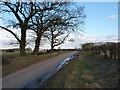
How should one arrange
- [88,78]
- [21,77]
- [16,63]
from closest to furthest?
[88,78]
[21,77]
[16,63]

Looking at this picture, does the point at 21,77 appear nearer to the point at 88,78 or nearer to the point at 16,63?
the point at 88,78

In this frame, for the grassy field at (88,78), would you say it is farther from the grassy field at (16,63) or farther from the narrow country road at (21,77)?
the grassy field at (16,63)

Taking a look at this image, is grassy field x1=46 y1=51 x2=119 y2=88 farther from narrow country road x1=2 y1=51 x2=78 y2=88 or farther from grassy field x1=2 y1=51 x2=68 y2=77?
grassy field x1=2 y1=51 x2=68 y2=77

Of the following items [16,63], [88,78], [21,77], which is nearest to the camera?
[88,78]

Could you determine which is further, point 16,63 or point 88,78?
point 16,63

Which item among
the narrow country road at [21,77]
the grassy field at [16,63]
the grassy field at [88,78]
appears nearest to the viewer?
the grassy field at [88,78]

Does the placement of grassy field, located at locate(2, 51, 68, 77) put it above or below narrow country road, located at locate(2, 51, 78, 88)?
above

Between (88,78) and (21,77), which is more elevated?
(88,78)

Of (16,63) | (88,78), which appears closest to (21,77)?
(88,78)

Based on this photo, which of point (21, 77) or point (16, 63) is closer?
point (21, 77)

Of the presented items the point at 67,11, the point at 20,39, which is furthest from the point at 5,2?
the point at 67,11

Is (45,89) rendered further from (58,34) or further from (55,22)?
(58,34)

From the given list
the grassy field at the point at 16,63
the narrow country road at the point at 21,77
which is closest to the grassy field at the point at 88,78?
the narrow country road at the point at 21,77

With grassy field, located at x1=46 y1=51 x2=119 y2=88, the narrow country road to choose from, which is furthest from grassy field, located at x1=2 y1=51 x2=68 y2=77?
grassy field, located at x1=46 y1=51 x2=119 y2=88
